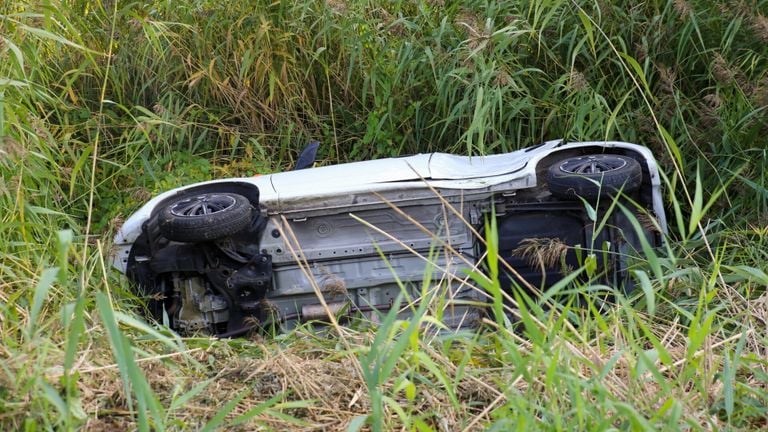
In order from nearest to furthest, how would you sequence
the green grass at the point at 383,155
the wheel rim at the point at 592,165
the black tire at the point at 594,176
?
1. the green grass at the point at 383,155
2. the black tire at the point at 594,176
3. the wheel rim at the point at 592,165

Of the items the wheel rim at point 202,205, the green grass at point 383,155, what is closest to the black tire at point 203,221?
the wheel rim at point 202,205

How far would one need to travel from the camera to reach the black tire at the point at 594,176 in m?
3.92

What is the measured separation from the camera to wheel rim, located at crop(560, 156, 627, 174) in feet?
13.3

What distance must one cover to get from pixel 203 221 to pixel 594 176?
1.73 meters

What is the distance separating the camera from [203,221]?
3.94 metres

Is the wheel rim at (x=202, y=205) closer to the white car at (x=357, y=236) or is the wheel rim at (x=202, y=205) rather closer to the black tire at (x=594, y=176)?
the white car at (x=357, y=236)

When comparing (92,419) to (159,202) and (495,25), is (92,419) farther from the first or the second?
(495,25)

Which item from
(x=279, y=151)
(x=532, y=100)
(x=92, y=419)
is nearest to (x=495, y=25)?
(x=532, y=100)

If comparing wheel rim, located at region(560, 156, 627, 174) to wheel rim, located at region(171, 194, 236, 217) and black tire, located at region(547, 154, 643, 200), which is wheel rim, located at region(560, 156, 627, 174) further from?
wheel rim, located at region(171, 194, 236, 217)

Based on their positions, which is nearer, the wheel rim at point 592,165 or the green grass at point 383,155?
the green grass at point 383,155

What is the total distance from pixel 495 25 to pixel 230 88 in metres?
1.81

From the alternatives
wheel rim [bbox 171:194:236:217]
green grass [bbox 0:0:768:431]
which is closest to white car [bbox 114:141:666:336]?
wheel rim [bbox 171:194:236:217]

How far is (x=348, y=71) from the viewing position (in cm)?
577

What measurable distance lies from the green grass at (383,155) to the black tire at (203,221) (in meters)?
0.36
